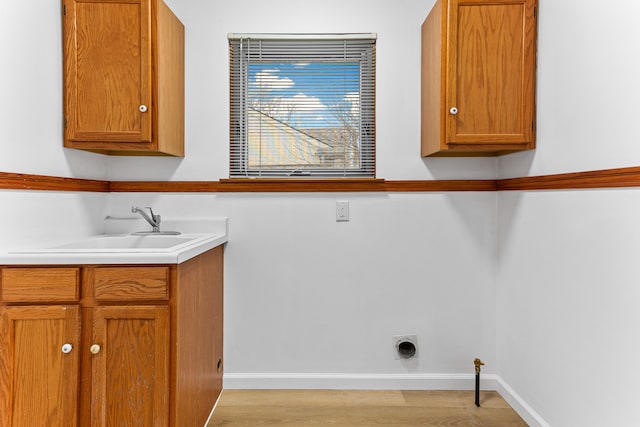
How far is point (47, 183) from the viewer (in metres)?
1.86

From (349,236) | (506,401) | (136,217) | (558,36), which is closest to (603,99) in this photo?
(558,36)

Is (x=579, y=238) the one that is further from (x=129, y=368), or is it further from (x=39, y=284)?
(x=39, y=284)

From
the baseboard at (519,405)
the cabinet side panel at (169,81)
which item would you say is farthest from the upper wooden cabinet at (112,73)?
the baseboard at (519,405)

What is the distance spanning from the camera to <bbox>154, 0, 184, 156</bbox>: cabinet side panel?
2.02 m

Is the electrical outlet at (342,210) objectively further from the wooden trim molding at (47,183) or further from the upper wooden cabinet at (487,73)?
the wooden trim molding at (47,183)

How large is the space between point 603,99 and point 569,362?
40.2 inches

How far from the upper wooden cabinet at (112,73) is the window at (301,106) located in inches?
19.4

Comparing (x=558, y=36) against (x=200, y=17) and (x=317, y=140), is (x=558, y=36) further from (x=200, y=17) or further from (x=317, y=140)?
(x=200, y=17)

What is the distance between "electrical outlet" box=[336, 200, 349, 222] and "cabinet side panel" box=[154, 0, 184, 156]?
0.92m

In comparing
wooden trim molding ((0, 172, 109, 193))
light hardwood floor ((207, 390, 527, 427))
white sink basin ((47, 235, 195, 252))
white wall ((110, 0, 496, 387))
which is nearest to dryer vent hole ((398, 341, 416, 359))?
white wall ((110, 0, 496, 387))

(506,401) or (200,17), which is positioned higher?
(200,17)

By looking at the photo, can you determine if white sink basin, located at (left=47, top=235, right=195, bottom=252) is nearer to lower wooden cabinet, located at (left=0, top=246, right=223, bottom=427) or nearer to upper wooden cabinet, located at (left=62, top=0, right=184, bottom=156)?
upper wooden cabinet, located at (left=62, top=0, right=184, bottom=156)

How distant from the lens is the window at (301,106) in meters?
2.38

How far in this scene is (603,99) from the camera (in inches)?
58.9
